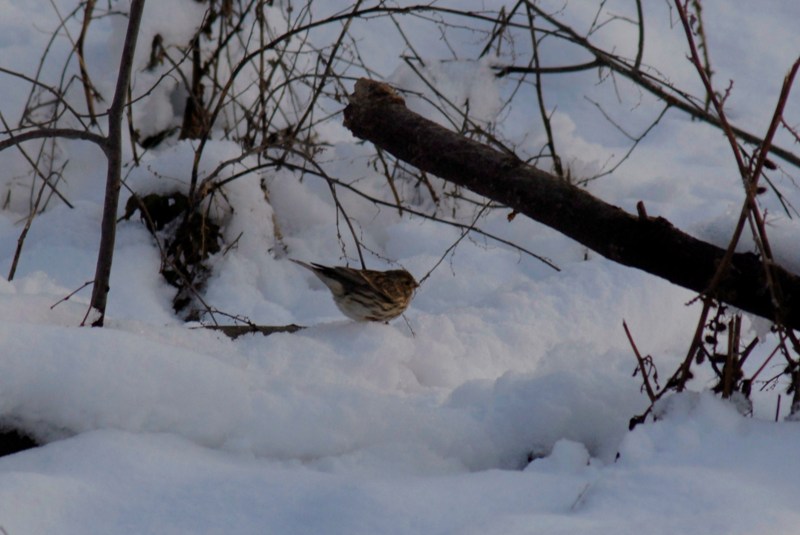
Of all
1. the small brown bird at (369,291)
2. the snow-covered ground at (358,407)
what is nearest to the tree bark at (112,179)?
the snow-covered ground at (358,407)

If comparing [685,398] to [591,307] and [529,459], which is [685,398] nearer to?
[529,459]

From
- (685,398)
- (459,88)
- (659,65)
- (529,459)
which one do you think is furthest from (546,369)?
(659,65)

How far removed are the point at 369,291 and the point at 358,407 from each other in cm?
147

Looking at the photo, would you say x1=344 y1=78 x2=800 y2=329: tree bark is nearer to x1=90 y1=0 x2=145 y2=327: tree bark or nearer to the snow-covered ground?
the snow-covered ground

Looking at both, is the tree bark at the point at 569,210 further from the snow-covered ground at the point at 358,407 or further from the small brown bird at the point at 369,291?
the small brown bird at the point at 369,291

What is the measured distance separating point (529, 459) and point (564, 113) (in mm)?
5007

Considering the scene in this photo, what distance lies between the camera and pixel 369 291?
3666mm

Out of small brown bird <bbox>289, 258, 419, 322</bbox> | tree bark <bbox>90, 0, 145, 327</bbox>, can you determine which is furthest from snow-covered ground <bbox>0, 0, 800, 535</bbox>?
small brown bird <bbox>289, 258, 419, 322</bbox>

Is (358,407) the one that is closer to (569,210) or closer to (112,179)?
(569,210)

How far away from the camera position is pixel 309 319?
464 centimetres

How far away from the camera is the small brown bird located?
143 inches

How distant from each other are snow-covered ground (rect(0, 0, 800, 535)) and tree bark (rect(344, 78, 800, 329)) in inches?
7.2

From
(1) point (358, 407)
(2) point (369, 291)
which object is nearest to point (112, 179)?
(1) point (358, 407)

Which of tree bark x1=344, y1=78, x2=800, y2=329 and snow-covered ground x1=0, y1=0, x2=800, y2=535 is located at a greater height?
tree bark x1=344, y1=78, x2=800, y2=329
